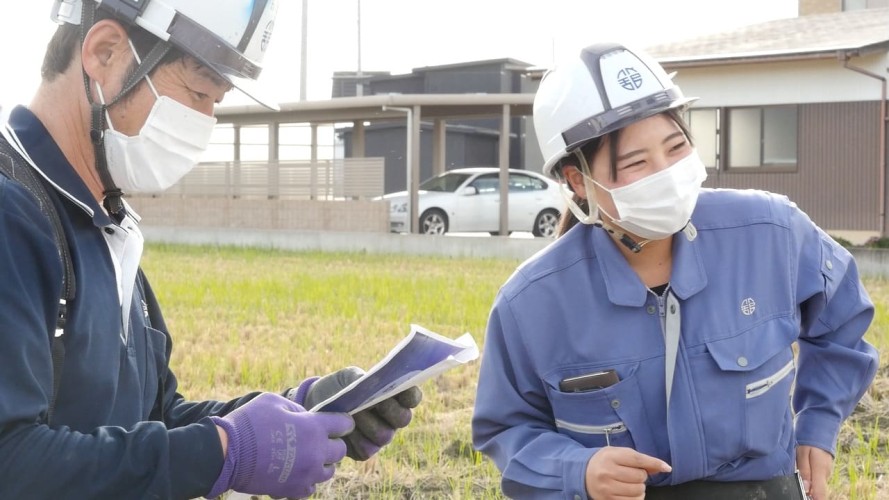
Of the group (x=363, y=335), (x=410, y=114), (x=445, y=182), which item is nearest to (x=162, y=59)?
(x=363, y=335)

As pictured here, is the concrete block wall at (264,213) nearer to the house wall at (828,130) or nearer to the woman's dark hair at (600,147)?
the house wall at (828,130)

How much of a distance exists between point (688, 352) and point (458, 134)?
2821 centimetres

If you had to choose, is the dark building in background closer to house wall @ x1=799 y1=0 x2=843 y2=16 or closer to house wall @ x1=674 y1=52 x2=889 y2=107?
house wall @ x1=799 y1=0 x2=843 y2=16

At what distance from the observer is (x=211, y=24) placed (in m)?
2.47

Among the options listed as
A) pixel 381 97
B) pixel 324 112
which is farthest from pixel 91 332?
pixel 324 112

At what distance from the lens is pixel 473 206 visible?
2111cm

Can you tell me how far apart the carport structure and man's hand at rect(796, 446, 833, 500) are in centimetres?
1661

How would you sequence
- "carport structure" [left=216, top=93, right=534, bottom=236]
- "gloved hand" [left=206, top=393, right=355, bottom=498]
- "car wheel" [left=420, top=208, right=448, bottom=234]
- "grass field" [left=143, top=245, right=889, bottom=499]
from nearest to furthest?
"gloved hand" [left=206, top=393, right=355, bottom=498] → "grass field" [left=143, top=245, right=889, bottom=499] → "carport structure" [left=216, top=93, right=534, bottom=236] → "car wheel" [left=420, top=208, right=448, bottom=234]

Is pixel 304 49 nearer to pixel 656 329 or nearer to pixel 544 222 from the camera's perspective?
pixel 544 222

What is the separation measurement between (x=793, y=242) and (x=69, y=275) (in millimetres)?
1707

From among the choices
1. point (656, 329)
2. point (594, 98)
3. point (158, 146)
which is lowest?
point (656, 329)

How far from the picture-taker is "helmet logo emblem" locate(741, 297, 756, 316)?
2684 mm

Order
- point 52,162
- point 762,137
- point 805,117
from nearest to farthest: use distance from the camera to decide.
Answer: point 52,162, point 805,117, point 762,137

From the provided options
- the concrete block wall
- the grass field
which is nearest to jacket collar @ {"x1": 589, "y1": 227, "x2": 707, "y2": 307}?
the grass field
